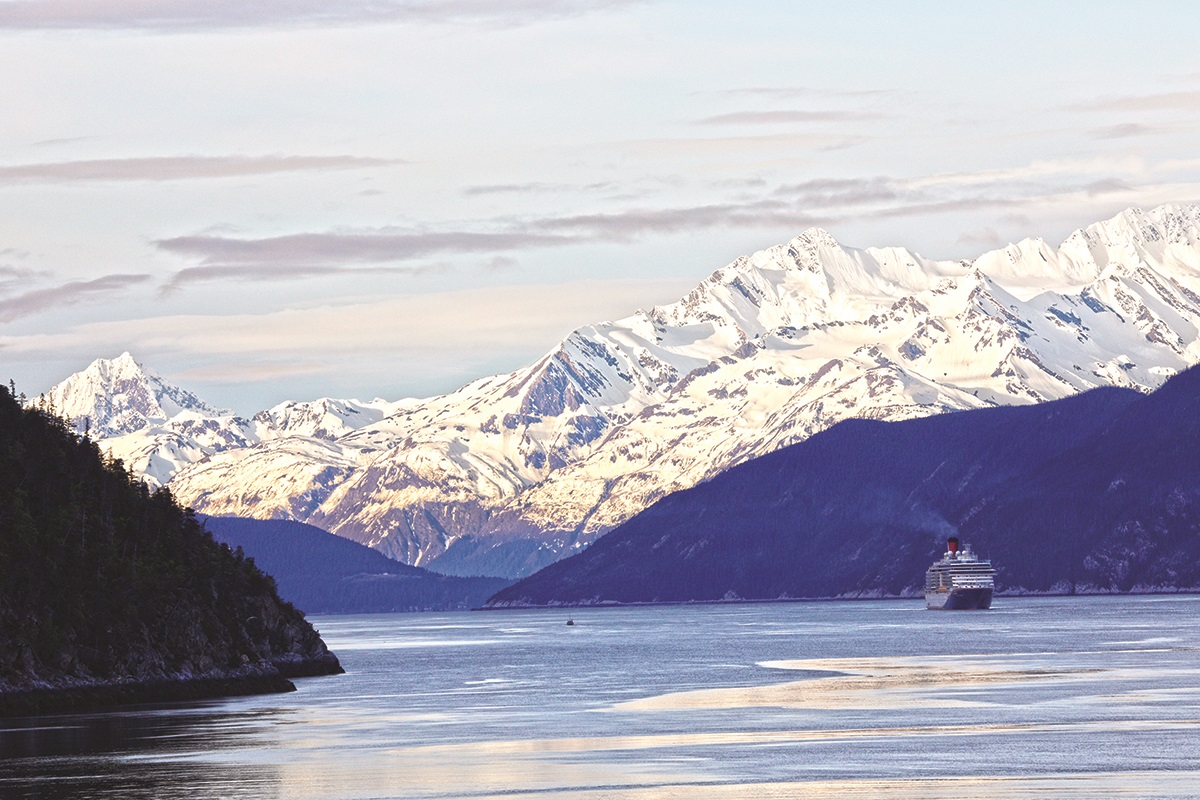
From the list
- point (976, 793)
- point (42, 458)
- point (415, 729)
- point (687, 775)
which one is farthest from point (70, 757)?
point (42, 458)

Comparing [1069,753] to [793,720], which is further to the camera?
[793,720]

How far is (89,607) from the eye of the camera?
Result: 16925cm

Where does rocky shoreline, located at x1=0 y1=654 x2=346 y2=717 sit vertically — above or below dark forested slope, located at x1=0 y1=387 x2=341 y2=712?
below

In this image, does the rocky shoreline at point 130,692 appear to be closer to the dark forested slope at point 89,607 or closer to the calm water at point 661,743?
the dark forested slope at point 89,607

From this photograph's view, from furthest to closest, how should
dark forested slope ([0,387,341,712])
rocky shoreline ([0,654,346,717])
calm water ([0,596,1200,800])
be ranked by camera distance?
dark forested slope ([0,387,341,712]) → rocky shoreline ([0,654,346,717]) → calm water ([0,596,1200,800])

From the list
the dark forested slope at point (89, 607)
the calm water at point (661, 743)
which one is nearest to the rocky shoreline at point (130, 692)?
the dark forested slope at point (89, 607)

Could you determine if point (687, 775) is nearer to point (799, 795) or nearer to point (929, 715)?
point (799, 795)

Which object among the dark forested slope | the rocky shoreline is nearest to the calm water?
the rocky shoreline

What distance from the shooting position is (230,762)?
113m

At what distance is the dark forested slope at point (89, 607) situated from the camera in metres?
160

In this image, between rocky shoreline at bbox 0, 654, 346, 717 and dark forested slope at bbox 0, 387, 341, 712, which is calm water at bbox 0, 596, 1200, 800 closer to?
rocky shoreline at bbox 0, 654, 346, 717

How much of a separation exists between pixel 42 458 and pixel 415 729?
7074 centimetres

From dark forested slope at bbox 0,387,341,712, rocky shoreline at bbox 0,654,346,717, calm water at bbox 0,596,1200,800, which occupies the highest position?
dark forested slope at bbox 0,387,341,712

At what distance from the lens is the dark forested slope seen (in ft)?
526
